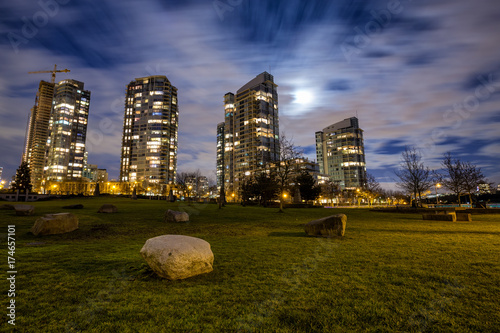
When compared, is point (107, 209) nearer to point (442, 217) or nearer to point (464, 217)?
point (442, 217)

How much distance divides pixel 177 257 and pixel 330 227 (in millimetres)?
8003

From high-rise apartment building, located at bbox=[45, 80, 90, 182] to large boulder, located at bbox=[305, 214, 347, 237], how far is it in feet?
714

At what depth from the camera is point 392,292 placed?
4449mm

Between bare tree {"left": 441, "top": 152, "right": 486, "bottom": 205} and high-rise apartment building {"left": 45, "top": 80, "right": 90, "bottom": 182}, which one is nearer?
bare tree {"left": 441, "top": 152, "right": 486, "bottom": 205}

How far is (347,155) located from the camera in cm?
18100

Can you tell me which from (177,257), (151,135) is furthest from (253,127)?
(177,257)

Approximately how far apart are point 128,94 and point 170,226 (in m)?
201

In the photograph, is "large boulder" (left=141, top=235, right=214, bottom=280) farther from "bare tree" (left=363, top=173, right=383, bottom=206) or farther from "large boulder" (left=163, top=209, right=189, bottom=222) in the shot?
"bare tree" (left=363, top=173, right=383, bottom=206)

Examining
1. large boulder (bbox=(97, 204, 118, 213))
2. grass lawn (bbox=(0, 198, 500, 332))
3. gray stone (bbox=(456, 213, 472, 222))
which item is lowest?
gray stone (bbox=(456, 213, 472, 222))

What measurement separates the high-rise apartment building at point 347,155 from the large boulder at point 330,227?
176839mm

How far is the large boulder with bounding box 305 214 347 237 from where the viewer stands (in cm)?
1078

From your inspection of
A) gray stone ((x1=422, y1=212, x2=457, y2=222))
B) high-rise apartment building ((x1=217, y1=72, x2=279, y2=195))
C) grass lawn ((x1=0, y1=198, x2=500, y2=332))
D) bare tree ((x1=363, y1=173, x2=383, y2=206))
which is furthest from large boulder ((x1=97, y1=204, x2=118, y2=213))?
high-rise apartment building ((x1=217, y1=72, x2=279, y2=195))

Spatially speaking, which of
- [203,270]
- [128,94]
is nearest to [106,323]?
[203,270]

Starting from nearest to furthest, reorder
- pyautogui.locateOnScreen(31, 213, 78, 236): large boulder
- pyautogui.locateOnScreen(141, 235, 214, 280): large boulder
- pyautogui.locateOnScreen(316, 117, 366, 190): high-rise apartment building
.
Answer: pyautogui.locateOnScreen(141, 235, 214, 280): large boulder
pyautogui.locateOnScreen(31, 213, 78, 236): large boulder
pyautogui.locateOnScreen(316, 117, 366, 190): high-rise apartment building
